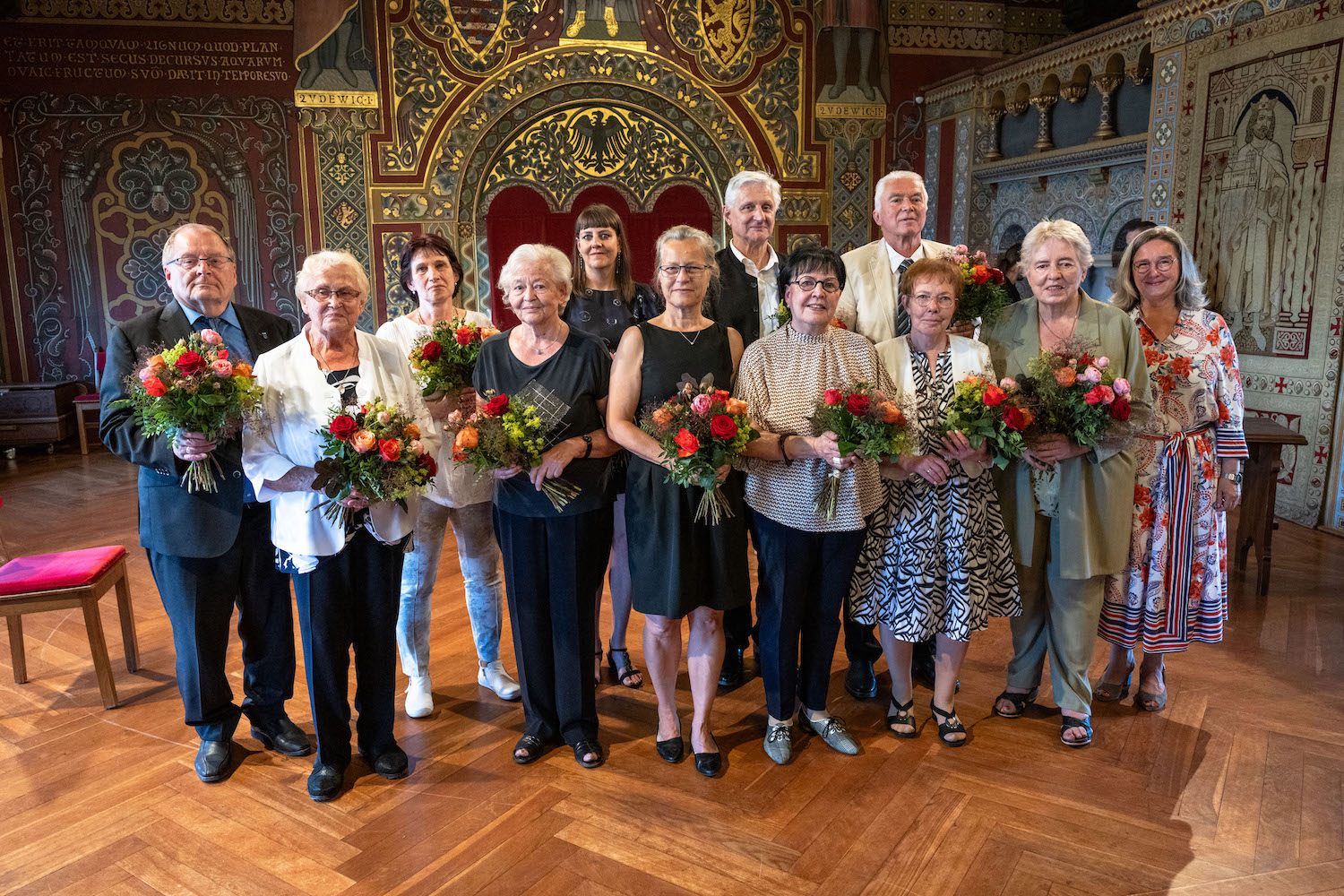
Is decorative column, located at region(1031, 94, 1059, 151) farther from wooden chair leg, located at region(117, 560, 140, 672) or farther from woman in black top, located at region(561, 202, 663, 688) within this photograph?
wooden chair leg, located at region(117, 560, 140, 672)

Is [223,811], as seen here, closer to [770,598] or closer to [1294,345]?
[770,598]

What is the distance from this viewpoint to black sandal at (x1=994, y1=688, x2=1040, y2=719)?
3359 mm

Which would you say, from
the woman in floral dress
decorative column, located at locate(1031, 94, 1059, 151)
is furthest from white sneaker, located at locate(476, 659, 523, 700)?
decorative column, located at locate(1031, 94, 1059, 151)

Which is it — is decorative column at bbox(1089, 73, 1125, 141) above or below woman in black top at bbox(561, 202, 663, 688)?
above

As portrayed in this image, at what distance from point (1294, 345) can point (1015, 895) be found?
5.12m

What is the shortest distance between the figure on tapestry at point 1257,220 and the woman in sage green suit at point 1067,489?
3.88 m

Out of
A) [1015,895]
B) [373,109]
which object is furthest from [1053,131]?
[1015,895]

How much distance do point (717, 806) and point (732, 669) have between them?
3.01ft

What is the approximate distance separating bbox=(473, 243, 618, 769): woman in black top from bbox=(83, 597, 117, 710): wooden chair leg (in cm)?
176

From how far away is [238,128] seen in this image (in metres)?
8.95

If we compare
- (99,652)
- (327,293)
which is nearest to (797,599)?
(327,293)

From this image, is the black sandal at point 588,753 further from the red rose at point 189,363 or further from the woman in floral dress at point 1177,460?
the woman in floral dress at point 1177,460

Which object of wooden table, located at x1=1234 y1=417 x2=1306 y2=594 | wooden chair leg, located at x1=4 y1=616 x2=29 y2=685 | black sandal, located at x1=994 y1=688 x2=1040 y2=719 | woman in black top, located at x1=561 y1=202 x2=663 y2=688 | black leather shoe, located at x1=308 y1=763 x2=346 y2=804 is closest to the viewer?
black leather shoe, located at x1=308 y1=763 x2=346 y2=804

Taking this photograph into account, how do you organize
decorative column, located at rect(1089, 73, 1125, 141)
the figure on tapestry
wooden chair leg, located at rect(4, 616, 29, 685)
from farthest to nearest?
decorative column, located at rect(1089, 73, 1125, 141) → the figure on tapestry → wooden chair leg, located at rect(4, 616, 29, 685)
